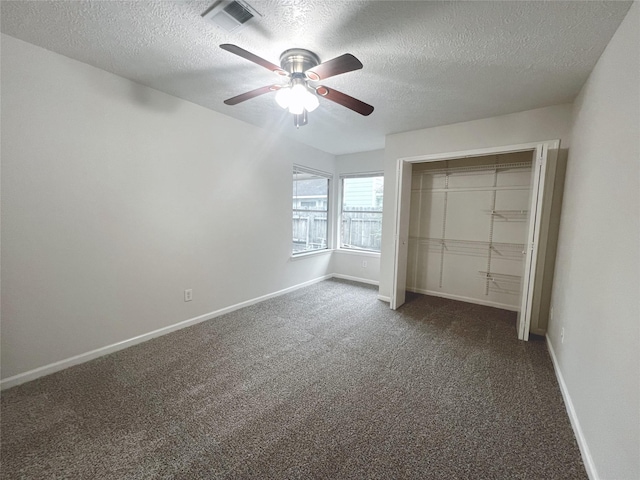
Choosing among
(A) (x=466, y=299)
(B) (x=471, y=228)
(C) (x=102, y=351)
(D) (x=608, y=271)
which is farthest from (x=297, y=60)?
(A) (x=466, y=299)

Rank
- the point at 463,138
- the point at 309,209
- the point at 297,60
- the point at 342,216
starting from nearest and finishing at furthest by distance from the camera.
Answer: the point at 297,60, the point at 463,138, the point at 309,209, the point at 342,216

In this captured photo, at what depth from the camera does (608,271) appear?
1.35 m

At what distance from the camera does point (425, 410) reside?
1750mm

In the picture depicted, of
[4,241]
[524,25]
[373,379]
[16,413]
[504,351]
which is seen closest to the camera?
[524,25]

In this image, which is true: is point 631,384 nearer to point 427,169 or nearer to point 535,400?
point 535,400

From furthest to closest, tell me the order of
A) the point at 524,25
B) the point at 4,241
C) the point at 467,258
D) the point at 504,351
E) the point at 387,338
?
the point at 467,258 < the point at 387,338 < the point at 504,351 < the point at 4,241 < the point at 524,25

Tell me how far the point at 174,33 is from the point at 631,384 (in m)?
2.95

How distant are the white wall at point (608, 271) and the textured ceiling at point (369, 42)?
28 cm

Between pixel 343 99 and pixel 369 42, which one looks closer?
pixel 369 42

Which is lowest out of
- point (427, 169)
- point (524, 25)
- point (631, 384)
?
point (631, 384)

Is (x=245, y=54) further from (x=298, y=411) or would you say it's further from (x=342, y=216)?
(x=342, y=216)

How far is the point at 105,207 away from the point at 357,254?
3.74m

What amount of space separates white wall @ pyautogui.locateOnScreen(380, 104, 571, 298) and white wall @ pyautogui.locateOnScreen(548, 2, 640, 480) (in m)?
0.69

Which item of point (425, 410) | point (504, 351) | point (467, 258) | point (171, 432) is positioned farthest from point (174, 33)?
point (467, 258)
